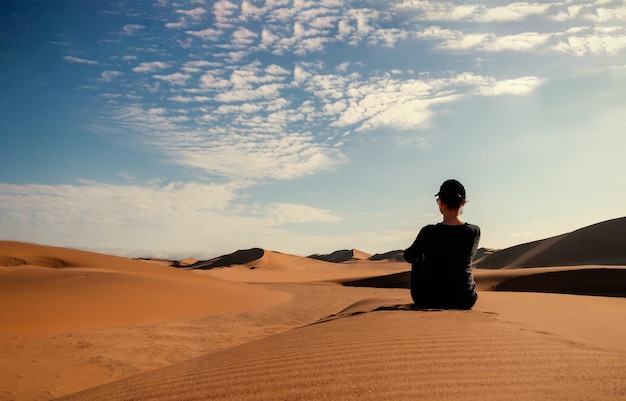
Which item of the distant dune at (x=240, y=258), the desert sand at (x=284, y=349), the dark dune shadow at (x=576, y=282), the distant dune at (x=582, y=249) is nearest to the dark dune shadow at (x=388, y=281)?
the dark dune shadow at (x=576, y=282)

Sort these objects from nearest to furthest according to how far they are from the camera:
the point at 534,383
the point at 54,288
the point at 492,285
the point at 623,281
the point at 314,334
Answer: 1. the point at 534,383
2. the point at 314,334
3. the point at 54,288
4. the point at 623,281
5. the point at 492,285

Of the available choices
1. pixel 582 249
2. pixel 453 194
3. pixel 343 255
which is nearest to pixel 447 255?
pixel 453 194

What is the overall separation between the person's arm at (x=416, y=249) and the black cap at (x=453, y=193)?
1.28 feet

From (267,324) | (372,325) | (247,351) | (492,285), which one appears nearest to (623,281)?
(492,285)

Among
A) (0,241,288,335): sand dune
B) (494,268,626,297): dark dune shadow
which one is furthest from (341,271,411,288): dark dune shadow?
(0,241,288,335): sand dune

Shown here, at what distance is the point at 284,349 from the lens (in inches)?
125

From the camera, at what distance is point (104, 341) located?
21.9 feet

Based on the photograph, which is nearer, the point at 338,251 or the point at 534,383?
the point at 534,383

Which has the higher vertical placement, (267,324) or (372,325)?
(372,325)

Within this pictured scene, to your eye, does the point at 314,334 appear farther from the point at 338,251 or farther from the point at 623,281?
the point at 338,251

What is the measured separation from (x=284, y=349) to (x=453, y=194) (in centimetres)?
225

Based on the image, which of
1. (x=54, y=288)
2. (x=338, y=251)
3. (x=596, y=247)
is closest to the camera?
(x=54, y=288)

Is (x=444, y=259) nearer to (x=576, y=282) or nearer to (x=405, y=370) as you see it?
(x=405, y=370)

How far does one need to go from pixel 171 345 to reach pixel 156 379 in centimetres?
395
